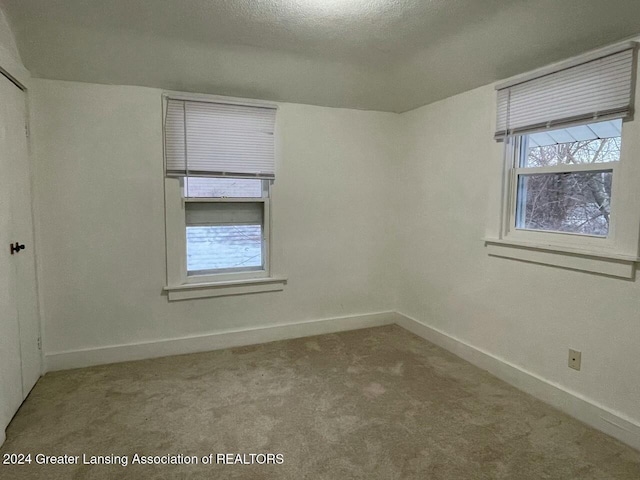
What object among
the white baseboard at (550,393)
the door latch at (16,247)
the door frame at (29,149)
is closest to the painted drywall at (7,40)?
the door frame at (29,149)

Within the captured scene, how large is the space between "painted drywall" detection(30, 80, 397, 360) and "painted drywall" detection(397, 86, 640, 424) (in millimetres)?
514

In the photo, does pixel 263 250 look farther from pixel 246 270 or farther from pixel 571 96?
pixel 571 96

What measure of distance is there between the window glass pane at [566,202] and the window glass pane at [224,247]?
2151 mm

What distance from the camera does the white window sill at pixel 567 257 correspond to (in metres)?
2.10

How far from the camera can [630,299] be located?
6.83 feet

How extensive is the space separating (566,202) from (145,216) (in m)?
3.00

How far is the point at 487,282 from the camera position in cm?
295

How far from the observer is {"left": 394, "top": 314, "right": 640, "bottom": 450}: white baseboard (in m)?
2.10

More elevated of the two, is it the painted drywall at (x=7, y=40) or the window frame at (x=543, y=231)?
the painted drywall at (x=7, y=40)

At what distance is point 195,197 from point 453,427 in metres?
2.48

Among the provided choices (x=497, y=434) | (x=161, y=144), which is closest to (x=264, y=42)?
(x=161, y=144)

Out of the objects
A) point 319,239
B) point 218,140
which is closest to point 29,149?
point 218,140

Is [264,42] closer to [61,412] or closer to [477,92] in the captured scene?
[477,92]

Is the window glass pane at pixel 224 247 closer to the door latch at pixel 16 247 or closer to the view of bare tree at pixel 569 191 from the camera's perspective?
the door latch at pixel 16 247
